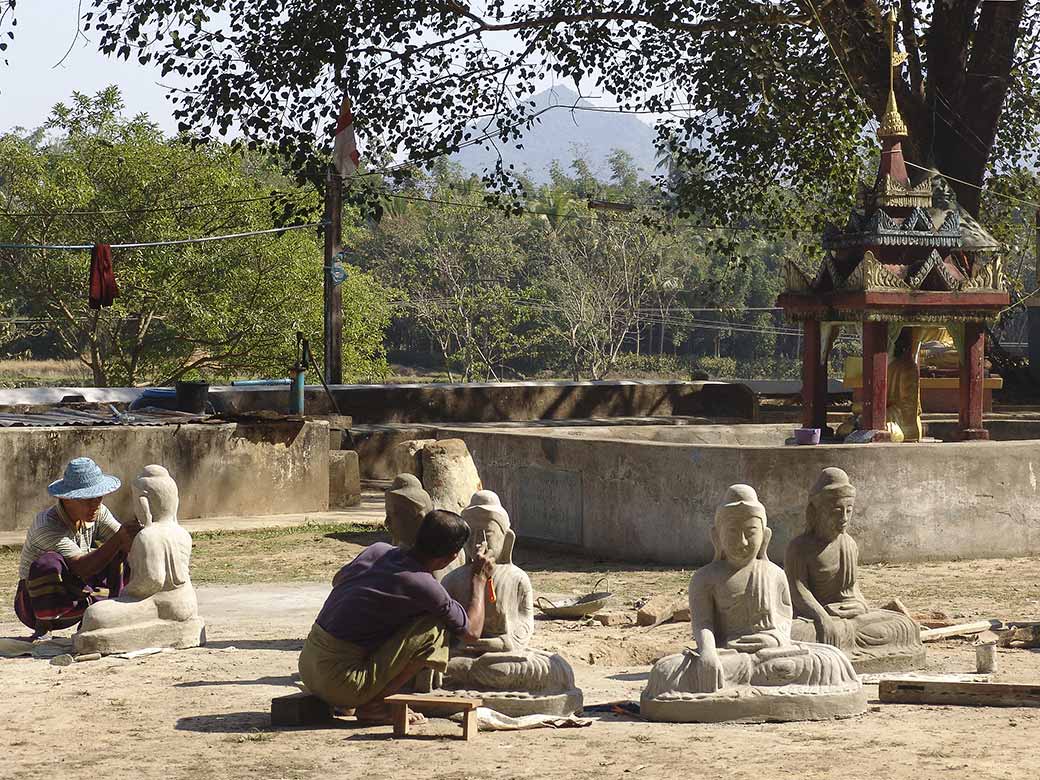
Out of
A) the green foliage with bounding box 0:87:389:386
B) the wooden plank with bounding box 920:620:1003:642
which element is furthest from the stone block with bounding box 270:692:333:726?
the green foliage with bounding box 0:87:389:386

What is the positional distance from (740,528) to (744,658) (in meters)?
0.69

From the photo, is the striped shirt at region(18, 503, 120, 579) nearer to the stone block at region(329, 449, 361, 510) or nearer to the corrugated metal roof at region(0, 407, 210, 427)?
the corrugated metal roof at region(0, 407, 210, 427)

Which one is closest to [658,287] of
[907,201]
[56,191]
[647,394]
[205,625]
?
[56,191]

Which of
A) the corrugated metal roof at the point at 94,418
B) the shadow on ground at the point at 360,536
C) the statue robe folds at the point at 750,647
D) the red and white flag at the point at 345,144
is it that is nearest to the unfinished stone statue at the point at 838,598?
the statue robe folds at the point at 750,647

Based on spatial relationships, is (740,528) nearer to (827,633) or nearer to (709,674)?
(709,674)

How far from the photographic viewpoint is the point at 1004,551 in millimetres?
14203

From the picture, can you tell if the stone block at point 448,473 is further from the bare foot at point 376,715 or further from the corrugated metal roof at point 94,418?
the bare foot at point 376,715

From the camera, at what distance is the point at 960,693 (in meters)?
8.06

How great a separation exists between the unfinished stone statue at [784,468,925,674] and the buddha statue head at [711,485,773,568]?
35.5 inches

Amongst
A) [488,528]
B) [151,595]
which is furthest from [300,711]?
[151,595]

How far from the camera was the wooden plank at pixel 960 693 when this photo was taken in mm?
7906

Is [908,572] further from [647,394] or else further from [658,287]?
[658,287]

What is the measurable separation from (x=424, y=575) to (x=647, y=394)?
19265 millimetres

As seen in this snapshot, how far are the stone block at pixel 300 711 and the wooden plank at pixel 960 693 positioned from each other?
9.55ft
